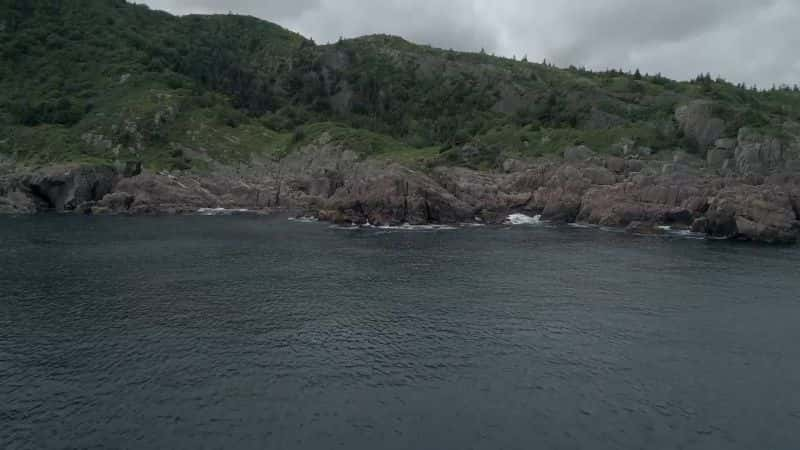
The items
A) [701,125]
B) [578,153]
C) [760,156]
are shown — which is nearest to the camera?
[760,156]

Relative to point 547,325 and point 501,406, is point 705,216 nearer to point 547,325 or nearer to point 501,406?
point 547,325

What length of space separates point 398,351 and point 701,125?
403ft

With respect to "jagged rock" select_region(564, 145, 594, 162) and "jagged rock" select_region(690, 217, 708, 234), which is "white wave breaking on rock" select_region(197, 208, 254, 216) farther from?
"jagged rock" select_region(690, 217, 708, 234)

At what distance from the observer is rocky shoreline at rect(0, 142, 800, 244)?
3492 inches

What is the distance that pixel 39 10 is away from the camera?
195250 mm

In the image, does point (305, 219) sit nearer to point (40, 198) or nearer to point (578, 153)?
point (40, 198)

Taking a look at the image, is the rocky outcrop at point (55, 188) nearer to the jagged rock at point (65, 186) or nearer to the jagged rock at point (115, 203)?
the jagged rock at point (65, 186)

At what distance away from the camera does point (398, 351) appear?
37781mm

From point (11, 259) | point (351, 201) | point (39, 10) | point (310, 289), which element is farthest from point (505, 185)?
point (39, 10)

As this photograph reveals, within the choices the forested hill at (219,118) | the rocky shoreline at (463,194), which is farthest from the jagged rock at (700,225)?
the forested hill at (219,118)

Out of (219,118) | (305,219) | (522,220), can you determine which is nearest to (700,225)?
(522,220)

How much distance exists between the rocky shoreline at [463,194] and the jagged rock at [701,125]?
20.4 metres

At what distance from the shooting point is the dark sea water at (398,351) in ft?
89.7

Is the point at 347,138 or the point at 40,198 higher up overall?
the point at 347,138
